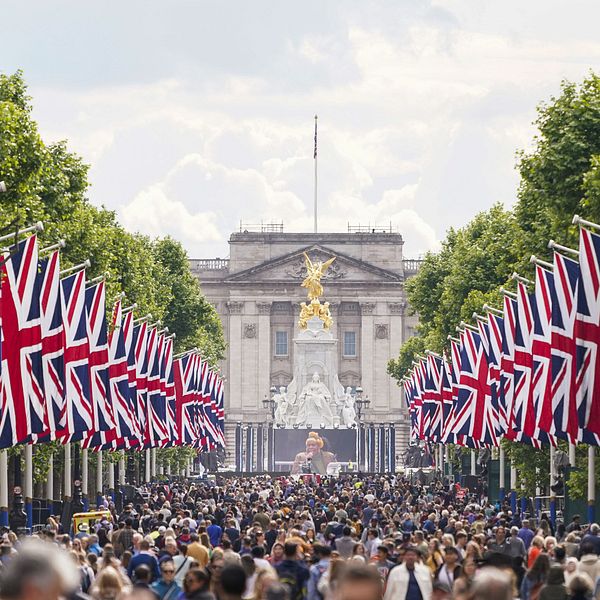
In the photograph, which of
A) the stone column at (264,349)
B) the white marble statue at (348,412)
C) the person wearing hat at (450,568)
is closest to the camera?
the person wearing hat at (450,568)

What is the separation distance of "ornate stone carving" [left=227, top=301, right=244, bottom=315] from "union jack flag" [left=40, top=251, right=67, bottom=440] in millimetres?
146269

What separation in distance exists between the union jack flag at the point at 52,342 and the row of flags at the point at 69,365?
2 centimetres

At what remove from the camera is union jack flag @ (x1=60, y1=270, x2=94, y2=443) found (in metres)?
40.5

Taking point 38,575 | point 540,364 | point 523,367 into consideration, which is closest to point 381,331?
point 523,367

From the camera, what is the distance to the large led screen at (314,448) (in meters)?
133

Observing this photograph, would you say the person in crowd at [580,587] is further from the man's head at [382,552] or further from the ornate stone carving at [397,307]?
the ornate stone carving at [397,307]

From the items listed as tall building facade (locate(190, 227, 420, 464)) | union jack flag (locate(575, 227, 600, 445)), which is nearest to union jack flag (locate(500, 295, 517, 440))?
union jack flag (locate(575, 227, 600, 445))

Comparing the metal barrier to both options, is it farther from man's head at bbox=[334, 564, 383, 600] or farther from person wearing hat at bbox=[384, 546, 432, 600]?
man's head at bbox=[334, 564, 383, 600]

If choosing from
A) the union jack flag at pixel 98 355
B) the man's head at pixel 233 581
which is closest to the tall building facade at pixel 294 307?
the union jack flag at pixel 98 355

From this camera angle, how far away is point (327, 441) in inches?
5408

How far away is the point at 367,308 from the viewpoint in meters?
185

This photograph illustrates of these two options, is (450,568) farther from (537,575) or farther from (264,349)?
(264,349)

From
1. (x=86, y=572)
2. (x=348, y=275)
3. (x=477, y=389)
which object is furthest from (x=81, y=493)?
(x=348, y=275)

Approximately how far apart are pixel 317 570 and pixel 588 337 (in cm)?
1154
